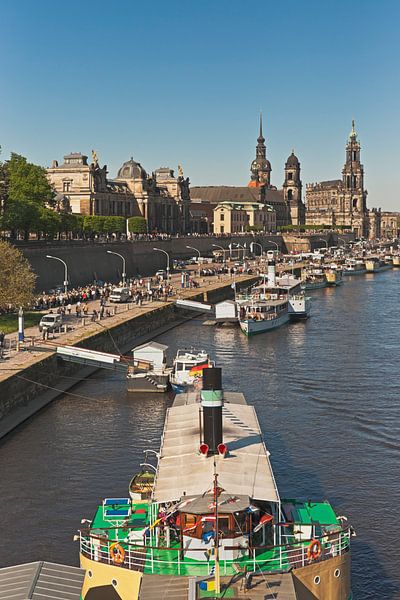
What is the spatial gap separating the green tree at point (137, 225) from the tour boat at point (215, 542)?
138573mm

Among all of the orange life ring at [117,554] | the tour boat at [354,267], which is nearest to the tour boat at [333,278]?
the tour boat at [354,267]

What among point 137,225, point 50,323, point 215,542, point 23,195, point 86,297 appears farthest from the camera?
point 137,225

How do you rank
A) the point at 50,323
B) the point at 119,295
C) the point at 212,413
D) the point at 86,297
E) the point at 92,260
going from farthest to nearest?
the point at 92,260 → the point at 86,297 → the point at 119,295 → the point at 50,323 → the point at 212,413

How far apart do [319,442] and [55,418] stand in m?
14.1

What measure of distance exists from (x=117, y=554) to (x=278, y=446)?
1988 centimetres

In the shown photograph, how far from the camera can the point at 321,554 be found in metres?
20.2

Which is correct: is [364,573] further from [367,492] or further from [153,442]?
[153,442]

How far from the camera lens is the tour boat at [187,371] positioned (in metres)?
50.4

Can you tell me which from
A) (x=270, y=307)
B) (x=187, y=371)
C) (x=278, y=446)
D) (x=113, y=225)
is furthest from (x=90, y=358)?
(x=113, y=225)

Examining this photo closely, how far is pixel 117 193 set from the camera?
556 ft

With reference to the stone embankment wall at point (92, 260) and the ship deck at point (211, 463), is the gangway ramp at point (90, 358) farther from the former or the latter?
the stone embankment wall at point (92, 260)

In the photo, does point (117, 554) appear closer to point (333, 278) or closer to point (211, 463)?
point (211, 463)

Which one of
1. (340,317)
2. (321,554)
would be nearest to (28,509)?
(321,554)

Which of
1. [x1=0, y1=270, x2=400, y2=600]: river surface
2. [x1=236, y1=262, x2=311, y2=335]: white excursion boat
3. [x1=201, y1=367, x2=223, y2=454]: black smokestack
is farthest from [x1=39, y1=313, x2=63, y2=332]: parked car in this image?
[x1=201, y1=367, x2=223, y2=454]: black smokestack
